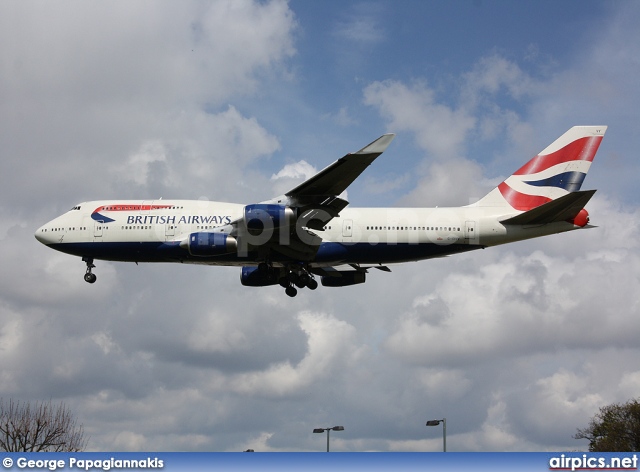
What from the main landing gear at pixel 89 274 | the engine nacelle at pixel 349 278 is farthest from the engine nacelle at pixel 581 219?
the main landing gear at pixel 89 274

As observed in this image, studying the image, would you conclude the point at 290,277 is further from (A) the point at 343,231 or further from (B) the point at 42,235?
(B) the point at 42,235

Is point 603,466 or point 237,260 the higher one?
point 237,260

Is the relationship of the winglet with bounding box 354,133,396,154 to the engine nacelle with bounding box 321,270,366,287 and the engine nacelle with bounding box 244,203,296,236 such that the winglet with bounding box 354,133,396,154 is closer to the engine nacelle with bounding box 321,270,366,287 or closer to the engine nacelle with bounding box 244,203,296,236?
the engine nacelle with bounding box 244,203,296,236

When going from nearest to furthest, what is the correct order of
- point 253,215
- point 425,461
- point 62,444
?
point 425,461, point 253,215, point 62,444

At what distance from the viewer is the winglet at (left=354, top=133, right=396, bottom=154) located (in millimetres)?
35344

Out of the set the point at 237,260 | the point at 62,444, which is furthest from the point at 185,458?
the point at 62,444

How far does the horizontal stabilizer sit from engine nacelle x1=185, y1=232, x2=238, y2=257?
14914 millimetres

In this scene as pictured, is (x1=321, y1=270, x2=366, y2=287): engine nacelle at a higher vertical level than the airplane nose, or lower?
lower

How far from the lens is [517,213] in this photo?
4706cm

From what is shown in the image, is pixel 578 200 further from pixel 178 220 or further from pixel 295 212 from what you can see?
pixel 178 220

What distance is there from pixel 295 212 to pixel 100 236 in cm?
1209

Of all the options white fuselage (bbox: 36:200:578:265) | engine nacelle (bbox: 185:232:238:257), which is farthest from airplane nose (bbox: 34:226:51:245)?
engine nacelle (bbox: 185:232:238:257)

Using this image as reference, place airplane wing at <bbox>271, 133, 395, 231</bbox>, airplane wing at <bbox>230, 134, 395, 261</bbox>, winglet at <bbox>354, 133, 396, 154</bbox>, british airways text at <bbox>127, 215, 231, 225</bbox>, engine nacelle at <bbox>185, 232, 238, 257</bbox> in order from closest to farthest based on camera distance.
A: winglet at <bbox>354, 133, 396, 154</bbox> → airplane wing at <bbox>271, 133, 395, 231</bbox> → airplane wing at <bbox>230, 134, 395, 261</bbox> → engine nacelle at <bbox>185, 232, 238, 257</bbox> → british airways text at <bbox>127, 215, 231, 225</bbox>


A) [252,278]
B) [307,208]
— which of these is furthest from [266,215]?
[252,278]
